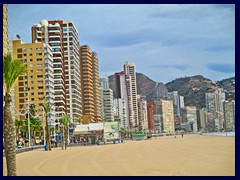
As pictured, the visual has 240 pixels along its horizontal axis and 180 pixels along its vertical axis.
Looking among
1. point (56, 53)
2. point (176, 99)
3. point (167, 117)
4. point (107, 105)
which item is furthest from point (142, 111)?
point (56, 53)

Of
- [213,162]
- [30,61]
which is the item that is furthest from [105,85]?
[213,162]

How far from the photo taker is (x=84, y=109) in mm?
106312

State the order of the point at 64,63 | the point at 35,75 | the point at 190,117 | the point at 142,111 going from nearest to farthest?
the point at 35,75
the point at 64,63
the point at 190,117
the point at 142,111

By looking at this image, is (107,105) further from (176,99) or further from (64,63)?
(64,63)

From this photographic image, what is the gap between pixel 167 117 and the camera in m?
156

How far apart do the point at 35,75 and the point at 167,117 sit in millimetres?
97963

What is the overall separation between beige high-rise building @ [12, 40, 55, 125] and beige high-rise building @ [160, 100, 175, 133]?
268 ft

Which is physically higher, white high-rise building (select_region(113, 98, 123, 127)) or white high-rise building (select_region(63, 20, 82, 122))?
white high-rise building (select_region(63, 20, 82, 122))

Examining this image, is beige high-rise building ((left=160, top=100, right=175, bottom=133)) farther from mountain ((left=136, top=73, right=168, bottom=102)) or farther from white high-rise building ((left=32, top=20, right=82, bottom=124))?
white high-rise building ((left=32, top=20, right=82, bottom=124))

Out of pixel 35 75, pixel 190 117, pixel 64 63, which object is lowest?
pixel 190 117

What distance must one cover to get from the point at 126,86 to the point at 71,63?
277 feet

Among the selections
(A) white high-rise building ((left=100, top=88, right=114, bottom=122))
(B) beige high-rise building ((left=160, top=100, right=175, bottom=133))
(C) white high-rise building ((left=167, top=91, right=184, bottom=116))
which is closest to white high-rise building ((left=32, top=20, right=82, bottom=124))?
(C) white high-rise building ((left=167, top=91, right=184, bottom=116))

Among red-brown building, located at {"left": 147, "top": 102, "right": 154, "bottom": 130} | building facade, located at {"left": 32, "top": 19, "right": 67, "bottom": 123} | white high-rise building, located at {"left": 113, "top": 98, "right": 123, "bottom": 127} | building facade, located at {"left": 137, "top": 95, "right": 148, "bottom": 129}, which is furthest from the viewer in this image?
red-brown building, located at {"left": 147, "top": 102, "right": 154, "bottom": 130}

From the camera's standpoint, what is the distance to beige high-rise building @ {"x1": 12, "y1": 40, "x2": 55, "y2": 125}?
6088cm
